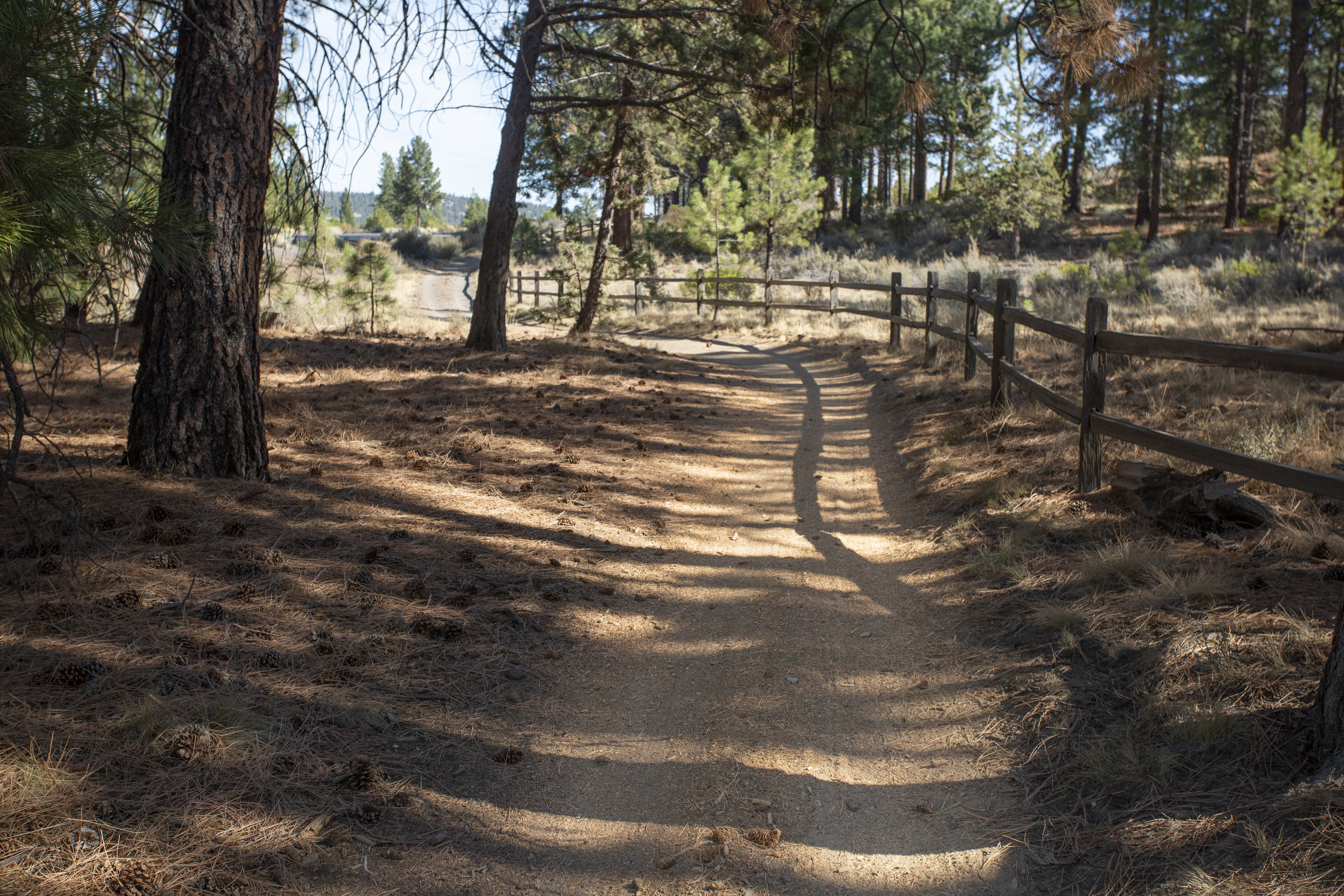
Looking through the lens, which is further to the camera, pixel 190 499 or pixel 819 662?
pixel 190 499

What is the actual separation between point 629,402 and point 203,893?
7.78m

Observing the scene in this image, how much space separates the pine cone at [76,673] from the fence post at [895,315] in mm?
12446

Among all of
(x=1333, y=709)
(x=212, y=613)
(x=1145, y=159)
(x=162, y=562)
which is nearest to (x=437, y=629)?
(x=212, y=613)

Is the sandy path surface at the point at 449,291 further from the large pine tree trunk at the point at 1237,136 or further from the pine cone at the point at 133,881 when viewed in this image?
the large pine tree trunk at the point at 1237,136

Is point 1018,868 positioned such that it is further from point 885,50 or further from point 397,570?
point 885,50

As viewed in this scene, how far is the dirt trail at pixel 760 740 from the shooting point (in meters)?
2.62

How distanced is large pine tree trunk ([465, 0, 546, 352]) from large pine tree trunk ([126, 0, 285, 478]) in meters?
6.96

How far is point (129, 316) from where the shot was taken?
14547mm

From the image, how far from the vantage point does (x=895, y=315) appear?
45.6ft

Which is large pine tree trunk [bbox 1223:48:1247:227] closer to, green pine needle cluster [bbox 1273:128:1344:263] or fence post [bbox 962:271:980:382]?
green pine needle cluster [bbox 1273:128:1344:263]

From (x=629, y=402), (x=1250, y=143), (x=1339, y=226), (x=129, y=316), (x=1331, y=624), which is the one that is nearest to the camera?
(x=1331, y=624)

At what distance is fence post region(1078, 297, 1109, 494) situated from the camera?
5.35 m

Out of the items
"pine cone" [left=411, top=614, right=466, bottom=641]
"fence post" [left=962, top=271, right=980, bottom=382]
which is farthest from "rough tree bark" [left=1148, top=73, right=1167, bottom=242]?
"pine cone" [left=411, top=614, right=466, bottom=641]

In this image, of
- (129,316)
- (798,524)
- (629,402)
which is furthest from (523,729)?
(129,316)
